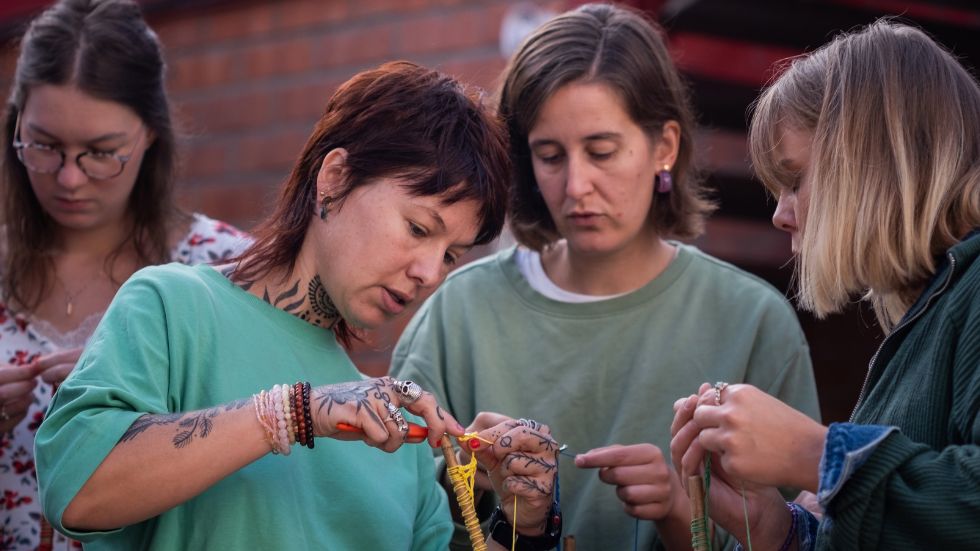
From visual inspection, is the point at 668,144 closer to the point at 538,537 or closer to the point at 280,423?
the point at 538,537

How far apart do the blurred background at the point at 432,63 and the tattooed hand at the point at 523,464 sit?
1.41 m

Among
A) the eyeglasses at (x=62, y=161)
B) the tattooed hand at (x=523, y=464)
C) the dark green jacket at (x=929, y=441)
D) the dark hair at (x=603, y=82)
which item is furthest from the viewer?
the eyeglasses at (x=62, y=161)

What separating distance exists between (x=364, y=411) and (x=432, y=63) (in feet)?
10.2

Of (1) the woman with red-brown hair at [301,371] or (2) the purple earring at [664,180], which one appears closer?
(1) the woman with red-brown hair at [301,371]

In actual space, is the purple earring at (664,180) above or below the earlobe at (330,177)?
below

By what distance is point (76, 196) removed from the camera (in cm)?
290

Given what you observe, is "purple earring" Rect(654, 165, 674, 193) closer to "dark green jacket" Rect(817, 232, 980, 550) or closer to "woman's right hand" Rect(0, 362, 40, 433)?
"dark green jacket" Rect(817, 232, 980, 550)

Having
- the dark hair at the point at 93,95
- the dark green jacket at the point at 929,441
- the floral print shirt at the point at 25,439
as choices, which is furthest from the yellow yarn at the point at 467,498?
the dark hair at the point at 93,95

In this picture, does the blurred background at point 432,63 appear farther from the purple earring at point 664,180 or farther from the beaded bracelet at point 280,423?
the beaded bracelet at point 280,423

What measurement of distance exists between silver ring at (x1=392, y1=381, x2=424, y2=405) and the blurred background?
1.49 metres

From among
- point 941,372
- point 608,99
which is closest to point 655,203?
point 608,99

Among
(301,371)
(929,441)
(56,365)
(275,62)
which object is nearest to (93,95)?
(56,365)

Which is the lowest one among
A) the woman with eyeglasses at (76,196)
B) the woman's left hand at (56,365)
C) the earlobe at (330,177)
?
the woman's left hand at (56,365)

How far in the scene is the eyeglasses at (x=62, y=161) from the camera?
9.50 feet
